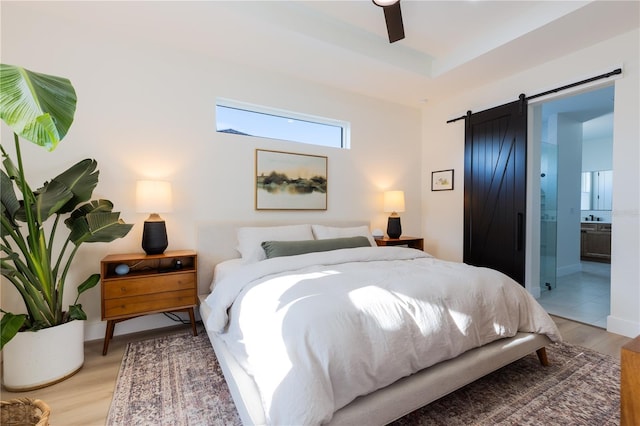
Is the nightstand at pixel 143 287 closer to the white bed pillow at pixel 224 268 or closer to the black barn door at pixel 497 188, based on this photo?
the white bed pillow at pixel 224 268

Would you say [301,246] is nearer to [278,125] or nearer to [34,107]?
[278,125]

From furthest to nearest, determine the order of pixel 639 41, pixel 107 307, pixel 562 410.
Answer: pixel 639 41, pixel 107 307, pixel 562 410

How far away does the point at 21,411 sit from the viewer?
135cm

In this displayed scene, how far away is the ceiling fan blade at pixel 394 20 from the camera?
1.95m

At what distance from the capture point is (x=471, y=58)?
123 inches

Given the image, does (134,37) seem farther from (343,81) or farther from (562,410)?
(562,410)

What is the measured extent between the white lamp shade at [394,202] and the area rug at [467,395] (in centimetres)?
215

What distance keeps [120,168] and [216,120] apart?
1024 mm

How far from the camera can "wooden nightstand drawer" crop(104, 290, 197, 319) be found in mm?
2256

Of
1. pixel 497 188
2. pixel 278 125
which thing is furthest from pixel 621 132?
pixel 278 125

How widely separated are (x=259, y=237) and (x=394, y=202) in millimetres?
1953

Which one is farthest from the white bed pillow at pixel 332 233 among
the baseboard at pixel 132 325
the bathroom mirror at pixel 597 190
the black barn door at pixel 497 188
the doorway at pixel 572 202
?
the bathroom mirror at pixel 597 190

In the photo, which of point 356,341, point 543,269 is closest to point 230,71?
point 356,341

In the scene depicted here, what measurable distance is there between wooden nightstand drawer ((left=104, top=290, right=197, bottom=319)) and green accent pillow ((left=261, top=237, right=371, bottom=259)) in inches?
30.1
